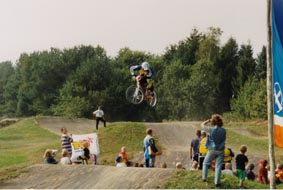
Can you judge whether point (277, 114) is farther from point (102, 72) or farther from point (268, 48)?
point (102, 72)

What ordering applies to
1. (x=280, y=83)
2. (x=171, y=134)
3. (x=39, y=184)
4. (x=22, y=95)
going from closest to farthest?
(x=280, y=83)
(x=39, y=184)
(x=171, y=134)
(x=22, y=95)

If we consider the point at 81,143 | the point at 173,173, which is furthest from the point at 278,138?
the point at 81,143

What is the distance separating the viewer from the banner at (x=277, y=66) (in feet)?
31.0

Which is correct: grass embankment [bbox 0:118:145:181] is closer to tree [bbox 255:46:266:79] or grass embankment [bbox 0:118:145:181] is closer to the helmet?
the helmet

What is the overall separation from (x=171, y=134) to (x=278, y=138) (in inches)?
941

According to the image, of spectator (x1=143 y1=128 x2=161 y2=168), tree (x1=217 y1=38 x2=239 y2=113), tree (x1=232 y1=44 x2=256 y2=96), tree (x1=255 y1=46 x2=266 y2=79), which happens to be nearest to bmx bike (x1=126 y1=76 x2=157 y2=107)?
spectator (x1=143 y1=128 x2=161 y2=168)

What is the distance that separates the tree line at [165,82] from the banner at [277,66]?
166 ft

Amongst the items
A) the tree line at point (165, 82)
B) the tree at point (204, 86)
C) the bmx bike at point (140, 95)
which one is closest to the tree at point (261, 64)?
the tree line at point (165, 82)

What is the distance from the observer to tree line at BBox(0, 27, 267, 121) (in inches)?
2712

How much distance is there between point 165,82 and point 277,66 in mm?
64336

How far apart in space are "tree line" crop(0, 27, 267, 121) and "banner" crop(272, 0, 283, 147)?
5063 centimetres

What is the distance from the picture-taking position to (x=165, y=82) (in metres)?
73.9

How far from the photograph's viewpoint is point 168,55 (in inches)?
3366

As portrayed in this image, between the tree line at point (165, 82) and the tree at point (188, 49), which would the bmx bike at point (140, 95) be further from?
the tree at point (188, 49)
